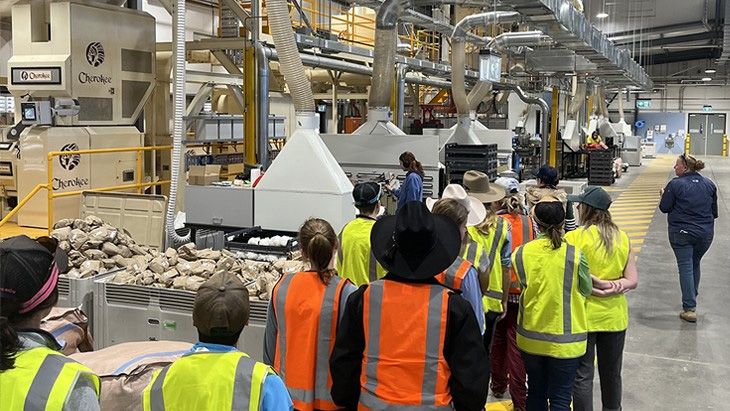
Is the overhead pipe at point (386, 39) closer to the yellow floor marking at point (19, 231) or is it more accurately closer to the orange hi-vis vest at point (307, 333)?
the yellow floor marking at point (19, 231)

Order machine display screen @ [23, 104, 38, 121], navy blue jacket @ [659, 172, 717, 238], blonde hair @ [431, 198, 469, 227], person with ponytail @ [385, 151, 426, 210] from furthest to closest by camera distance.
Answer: machine display screen @ [23, 104, 38, 121] < person with ponytail @ [385, 151, 426, 210] < navy blue jacket @ [659, 172, 717, 238] < blonde hair @ [431, 198, 469, 227]

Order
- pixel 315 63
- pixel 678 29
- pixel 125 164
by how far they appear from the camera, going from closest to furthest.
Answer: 1. pixel 125 164
2. pixel 315 63
3. pixel 678 29

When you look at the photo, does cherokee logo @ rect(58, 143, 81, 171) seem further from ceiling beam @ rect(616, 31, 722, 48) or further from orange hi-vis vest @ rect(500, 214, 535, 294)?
ceiling beam @ rect(616, 31, 722, 48)

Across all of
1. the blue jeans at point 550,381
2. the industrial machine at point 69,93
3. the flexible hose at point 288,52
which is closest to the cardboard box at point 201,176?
the industrial machine at point 69,93

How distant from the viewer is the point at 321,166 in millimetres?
6230

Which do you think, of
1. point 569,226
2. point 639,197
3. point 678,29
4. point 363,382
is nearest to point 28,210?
point 569,226

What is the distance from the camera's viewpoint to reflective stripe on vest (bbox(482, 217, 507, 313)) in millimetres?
4145

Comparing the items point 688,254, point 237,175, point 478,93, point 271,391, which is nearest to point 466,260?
point 271,391

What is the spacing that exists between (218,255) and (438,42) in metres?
17.7

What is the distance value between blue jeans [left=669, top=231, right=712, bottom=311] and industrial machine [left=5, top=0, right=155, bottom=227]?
6915 mm

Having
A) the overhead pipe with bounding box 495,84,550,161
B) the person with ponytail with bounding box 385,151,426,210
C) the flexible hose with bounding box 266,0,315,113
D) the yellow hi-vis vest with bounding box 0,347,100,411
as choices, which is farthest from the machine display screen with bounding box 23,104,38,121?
the overhead pipe with bounding box 495,84,550,161

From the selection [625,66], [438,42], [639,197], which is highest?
[438,42]

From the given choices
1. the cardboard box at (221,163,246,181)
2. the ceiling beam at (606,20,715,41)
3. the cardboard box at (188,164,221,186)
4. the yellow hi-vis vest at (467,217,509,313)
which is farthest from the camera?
the ceiling beam at (606,20,715,41)

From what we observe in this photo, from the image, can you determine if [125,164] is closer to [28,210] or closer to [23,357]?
[28,210]
